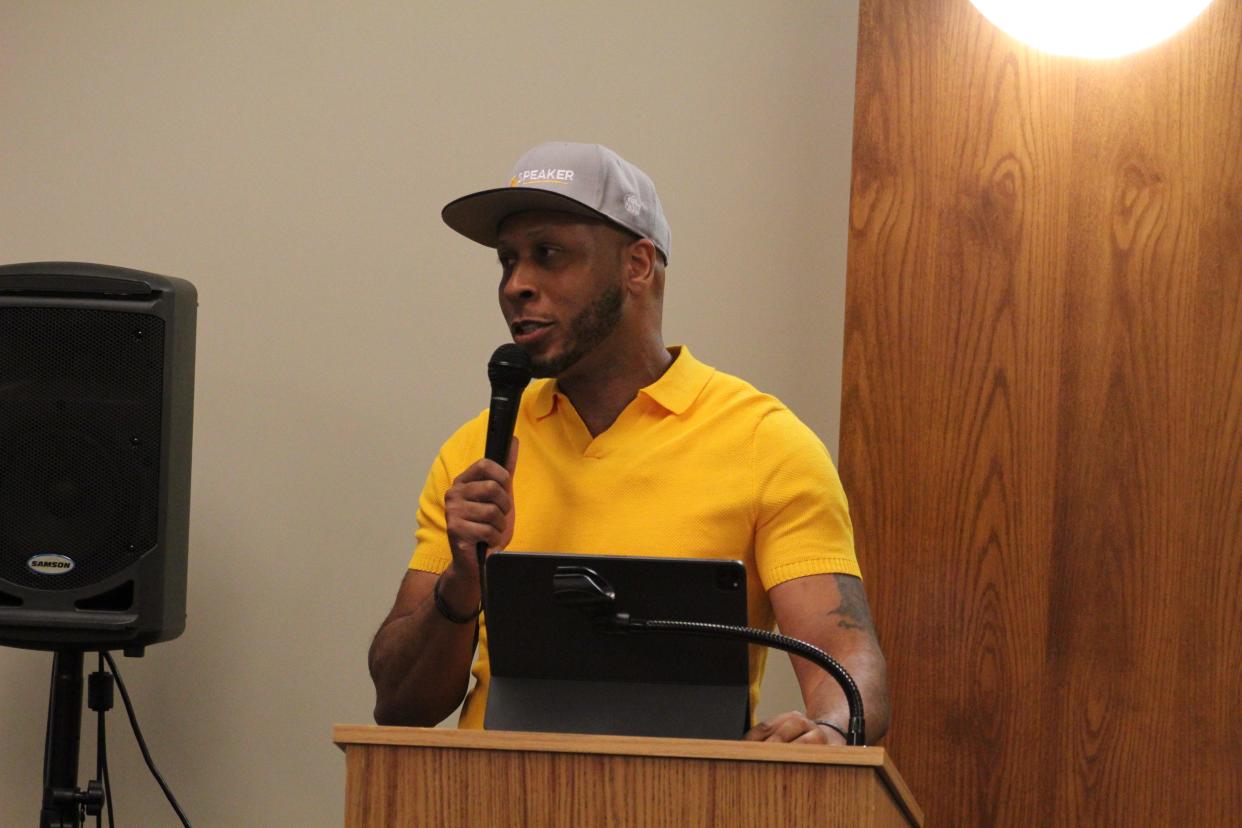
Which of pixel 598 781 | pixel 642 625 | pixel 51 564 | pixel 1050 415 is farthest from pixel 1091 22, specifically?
pixel 51 564

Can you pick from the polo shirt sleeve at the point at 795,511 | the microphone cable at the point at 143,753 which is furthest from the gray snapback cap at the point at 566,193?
the microphone cable at the point at 143,753

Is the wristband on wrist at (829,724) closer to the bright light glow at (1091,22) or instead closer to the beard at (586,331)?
the beard at (586,331)

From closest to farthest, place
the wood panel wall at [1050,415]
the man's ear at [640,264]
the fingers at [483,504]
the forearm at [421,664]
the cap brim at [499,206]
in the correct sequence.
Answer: the fingers at [483,504]
the forearm at [421,664]
the cap brim at [499,206]
the man's ear at [640,264]
the wood panel wall at [1050,415]

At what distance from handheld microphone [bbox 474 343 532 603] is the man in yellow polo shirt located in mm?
150

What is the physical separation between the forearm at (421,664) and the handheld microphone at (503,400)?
0.39 ft

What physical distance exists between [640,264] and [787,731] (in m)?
0.86

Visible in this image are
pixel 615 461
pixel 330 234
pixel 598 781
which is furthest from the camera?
pixel 330 234

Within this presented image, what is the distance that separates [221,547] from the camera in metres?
2.88

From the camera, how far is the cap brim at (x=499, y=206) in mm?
2051

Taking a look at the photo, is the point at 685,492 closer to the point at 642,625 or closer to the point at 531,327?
the point at 531,327

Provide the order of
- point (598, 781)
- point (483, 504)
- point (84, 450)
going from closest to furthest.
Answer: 1. point (598, 781)
2. point (483, 504)
3. point (84, 450)

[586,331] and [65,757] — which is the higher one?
[586,331]

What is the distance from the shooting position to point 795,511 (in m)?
2.02

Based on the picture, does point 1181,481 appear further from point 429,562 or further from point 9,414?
point 9,414
